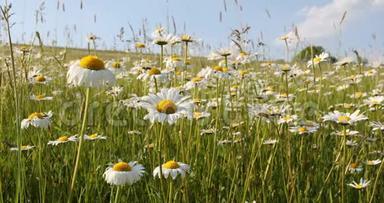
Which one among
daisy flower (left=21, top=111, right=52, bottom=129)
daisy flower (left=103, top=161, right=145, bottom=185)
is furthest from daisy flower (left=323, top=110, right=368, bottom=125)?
daisy flower (left=21, top=111, right=52, bottom=129)

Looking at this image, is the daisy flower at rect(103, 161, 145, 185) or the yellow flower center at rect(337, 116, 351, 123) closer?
the daisy flower at rect(103, 161, 145, 185)

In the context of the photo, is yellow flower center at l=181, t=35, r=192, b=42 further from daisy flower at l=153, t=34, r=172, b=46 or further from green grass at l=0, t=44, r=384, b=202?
green grass at l=0, t=44, r=384, b=202

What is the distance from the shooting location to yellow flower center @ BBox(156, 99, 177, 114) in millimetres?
1625

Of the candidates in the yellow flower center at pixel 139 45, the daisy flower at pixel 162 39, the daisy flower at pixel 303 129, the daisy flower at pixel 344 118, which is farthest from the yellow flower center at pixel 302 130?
the yellow flower center at pixel 139 45

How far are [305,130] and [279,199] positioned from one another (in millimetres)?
527

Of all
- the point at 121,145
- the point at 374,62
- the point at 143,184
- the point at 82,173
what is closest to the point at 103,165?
the point at 82,173

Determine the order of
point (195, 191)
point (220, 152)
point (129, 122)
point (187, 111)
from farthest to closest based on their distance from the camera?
point (129, 122) < point (220, 152) < point (195, 191) < point (187, 111)

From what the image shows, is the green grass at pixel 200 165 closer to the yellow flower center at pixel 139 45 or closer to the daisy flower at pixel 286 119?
the daisy flower at pixel 286 119

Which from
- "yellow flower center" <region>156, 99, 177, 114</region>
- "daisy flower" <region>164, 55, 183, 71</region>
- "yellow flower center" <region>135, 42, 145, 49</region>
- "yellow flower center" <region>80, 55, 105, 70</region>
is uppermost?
"yellow flower center" <region>135, 42, 145, 49</region>

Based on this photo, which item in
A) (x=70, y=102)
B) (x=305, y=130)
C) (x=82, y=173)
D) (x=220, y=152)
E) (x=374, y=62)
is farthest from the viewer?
(x=374, y=62)

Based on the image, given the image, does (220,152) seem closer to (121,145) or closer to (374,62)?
(121,145)

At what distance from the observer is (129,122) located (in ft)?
11.1

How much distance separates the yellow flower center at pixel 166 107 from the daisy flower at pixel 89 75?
0.58 feet

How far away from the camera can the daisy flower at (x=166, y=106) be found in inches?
62.7
